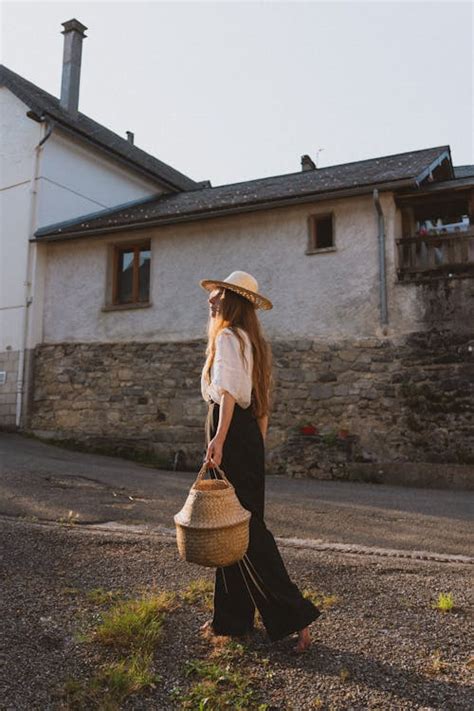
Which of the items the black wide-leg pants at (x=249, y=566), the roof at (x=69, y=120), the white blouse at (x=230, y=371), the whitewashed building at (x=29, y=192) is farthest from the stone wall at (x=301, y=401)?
the white blouse at (x=230, y=371)

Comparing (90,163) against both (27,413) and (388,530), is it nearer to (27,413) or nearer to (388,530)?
(27,413)

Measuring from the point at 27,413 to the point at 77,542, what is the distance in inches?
362

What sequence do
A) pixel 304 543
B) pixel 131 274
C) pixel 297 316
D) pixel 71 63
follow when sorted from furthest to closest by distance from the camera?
pixel 71 63
pixel 131 274
pixel 297 316
pixel 304 543

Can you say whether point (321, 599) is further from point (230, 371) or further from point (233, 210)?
point (233, 210)

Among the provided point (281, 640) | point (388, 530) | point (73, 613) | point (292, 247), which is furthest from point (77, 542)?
point (292, 247)

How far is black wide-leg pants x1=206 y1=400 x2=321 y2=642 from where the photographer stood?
2771mm

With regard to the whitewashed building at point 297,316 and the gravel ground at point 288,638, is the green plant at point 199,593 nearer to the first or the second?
the gravel ground at point 288,638

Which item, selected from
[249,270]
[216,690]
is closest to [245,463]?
[216,690]

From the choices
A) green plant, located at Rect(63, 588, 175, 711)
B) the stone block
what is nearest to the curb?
green plant, located at Rect(63, 588, 175, 711)

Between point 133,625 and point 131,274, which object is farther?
point 131,274

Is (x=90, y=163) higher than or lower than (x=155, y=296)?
higher

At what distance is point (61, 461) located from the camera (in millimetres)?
9750

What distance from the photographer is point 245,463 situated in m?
2.87

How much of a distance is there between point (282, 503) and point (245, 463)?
4088mm
